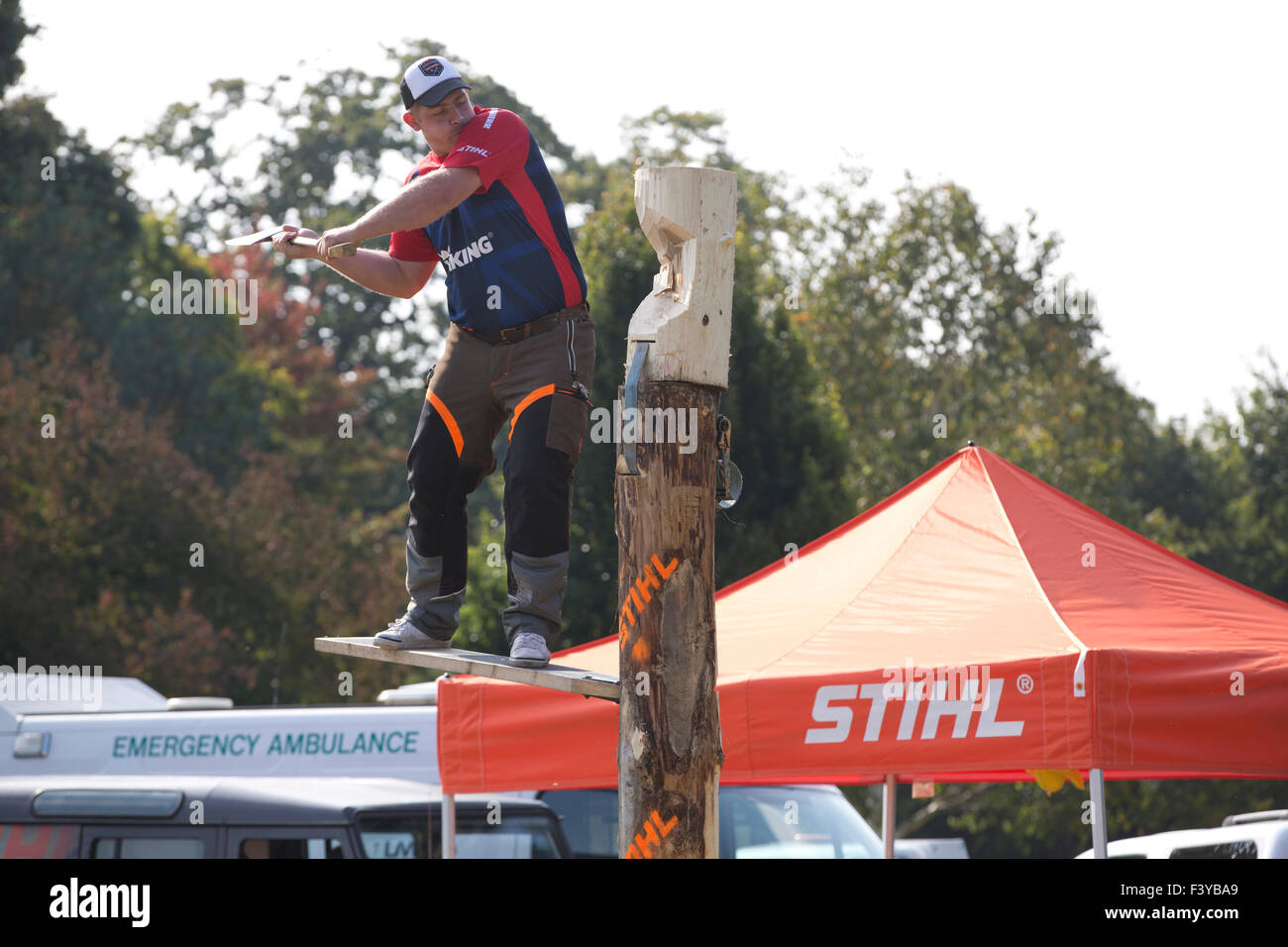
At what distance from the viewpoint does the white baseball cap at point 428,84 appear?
4895 mm

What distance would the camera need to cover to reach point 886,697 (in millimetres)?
5859

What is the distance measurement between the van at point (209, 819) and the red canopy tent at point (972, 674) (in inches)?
52.8

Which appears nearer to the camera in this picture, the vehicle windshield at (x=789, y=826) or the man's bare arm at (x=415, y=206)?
the man's bare arm at (x=415, y=206)

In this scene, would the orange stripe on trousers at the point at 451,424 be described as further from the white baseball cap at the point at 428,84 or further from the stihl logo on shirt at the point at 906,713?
the stihl logo on shirt at the point at 906,713

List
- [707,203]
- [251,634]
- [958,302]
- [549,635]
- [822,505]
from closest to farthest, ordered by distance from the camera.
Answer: [707,203] < [549,635] < [822,505] < [251,634] < [958,302]

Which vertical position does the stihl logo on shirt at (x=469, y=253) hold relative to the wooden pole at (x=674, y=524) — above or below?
above

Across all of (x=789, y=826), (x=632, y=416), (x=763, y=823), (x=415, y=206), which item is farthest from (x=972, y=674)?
(x=789, y=826)

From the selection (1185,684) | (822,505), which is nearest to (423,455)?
(1185,684)

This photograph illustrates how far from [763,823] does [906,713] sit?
13.1 ft

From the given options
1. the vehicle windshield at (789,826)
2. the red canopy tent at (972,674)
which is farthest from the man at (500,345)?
the vehicle windshield at (789,826)

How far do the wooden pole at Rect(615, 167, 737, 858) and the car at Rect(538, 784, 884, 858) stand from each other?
476cm

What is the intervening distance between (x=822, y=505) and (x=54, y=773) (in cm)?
1007

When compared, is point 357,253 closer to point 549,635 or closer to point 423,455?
point 423,455

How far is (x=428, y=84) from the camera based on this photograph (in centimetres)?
489
